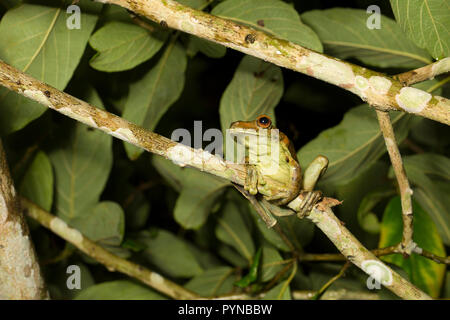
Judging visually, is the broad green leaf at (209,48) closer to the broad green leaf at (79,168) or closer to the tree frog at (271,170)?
the tree frog at (271,170)

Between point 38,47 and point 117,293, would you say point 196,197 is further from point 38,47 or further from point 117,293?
point 38,47

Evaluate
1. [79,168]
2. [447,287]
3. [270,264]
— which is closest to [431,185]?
[447,287]

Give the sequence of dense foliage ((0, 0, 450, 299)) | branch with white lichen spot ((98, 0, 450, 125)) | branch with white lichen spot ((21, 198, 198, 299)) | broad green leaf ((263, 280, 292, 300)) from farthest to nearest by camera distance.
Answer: branch with white lichen spot ((21, 198, 198, 299)), broad green leaf ((263, 280, 292, 300)), dense foliage ((0, 0, 450, 299)), branch with white lichen spot ((98, 0, 450, 125))

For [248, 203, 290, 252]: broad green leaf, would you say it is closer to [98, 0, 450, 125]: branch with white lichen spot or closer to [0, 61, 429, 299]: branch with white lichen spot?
[0, 61, 429, 299]: branch with white lichen spot

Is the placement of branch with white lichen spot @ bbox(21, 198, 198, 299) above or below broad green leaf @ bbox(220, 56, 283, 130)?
below

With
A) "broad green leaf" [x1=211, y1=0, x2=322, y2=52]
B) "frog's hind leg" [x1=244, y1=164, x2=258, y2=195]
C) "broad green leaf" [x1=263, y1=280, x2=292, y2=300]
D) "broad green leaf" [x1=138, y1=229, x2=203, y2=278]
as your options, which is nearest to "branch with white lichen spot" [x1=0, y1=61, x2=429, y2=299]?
"frog's hind leg" [x1=244, y1=164, x2=258, y2=195]

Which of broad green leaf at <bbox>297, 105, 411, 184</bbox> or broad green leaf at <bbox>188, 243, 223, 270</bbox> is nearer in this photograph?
broad green leaf at <bbox>297, 105, 411, 184</bbox>
